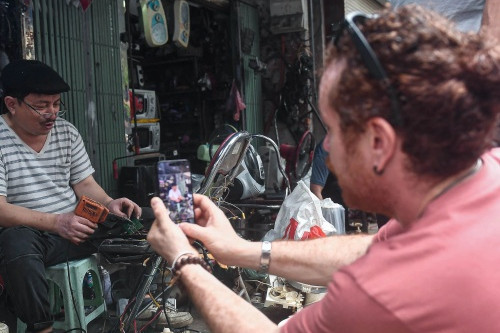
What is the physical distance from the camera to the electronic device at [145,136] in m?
5.82

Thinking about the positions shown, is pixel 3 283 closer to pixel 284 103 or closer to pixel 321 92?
pixel 321 92

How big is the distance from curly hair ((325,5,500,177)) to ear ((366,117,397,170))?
2 cm

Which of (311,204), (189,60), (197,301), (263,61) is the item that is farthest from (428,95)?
(263,61)

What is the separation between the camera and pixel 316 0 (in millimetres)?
9109

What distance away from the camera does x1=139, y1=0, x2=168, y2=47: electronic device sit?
5.53 m

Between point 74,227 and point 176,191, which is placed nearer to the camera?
point 176,191

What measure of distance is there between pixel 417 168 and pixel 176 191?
1071mm

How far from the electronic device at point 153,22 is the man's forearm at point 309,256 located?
4.17 metres

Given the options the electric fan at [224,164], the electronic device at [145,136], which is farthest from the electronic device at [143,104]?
the electric fan at [224,164]

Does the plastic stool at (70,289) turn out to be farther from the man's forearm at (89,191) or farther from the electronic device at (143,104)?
the electronic device at (143,104)

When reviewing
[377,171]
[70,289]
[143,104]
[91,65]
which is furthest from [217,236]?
[143,104]

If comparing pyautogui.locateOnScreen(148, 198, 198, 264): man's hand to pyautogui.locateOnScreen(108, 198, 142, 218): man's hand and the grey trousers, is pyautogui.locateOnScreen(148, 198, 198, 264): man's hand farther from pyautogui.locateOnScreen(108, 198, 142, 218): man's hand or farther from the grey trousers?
pyautogui.locateOnScreen(108, 198, 142, 218): man's hand

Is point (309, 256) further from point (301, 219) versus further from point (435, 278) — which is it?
point (301, 219)

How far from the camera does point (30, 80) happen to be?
336 centimetres
